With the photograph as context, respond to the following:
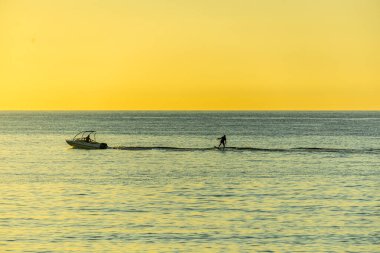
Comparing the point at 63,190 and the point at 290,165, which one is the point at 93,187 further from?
the point at 290,165

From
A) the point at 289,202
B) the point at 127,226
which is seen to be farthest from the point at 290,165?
the point at 127,226

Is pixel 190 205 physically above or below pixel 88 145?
below

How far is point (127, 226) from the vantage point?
3884 cm

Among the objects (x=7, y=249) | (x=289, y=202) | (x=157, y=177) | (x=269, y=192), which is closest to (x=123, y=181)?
(x=157, y=177)

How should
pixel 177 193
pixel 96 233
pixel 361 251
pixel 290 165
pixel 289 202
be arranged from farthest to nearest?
pixel 290 165 < pixel 177 193 < pixel 289 202 < pixel 96 233 < pixel 361 251

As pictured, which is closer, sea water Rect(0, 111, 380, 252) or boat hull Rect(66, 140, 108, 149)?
sea water Rect(0, 111, 380, 252)

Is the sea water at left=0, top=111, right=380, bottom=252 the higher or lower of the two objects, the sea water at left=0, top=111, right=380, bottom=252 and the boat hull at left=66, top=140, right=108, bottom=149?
the lower

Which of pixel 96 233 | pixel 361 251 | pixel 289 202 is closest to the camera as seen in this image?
pixel 361 251

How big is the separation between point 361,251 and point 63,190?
24227mm

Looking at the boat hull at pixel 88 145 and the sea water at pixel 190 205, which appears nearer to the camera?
the sea water at pixel 190 205

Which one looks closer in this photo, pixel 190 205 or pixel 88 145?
pixel 190 205

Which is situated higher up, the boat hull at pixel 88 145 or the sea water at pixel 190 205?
the boat hull at pixel 88 145

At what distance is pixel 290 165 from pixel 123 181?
62.3ft

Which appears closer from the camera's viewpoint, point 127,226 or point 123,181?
point 127,226
